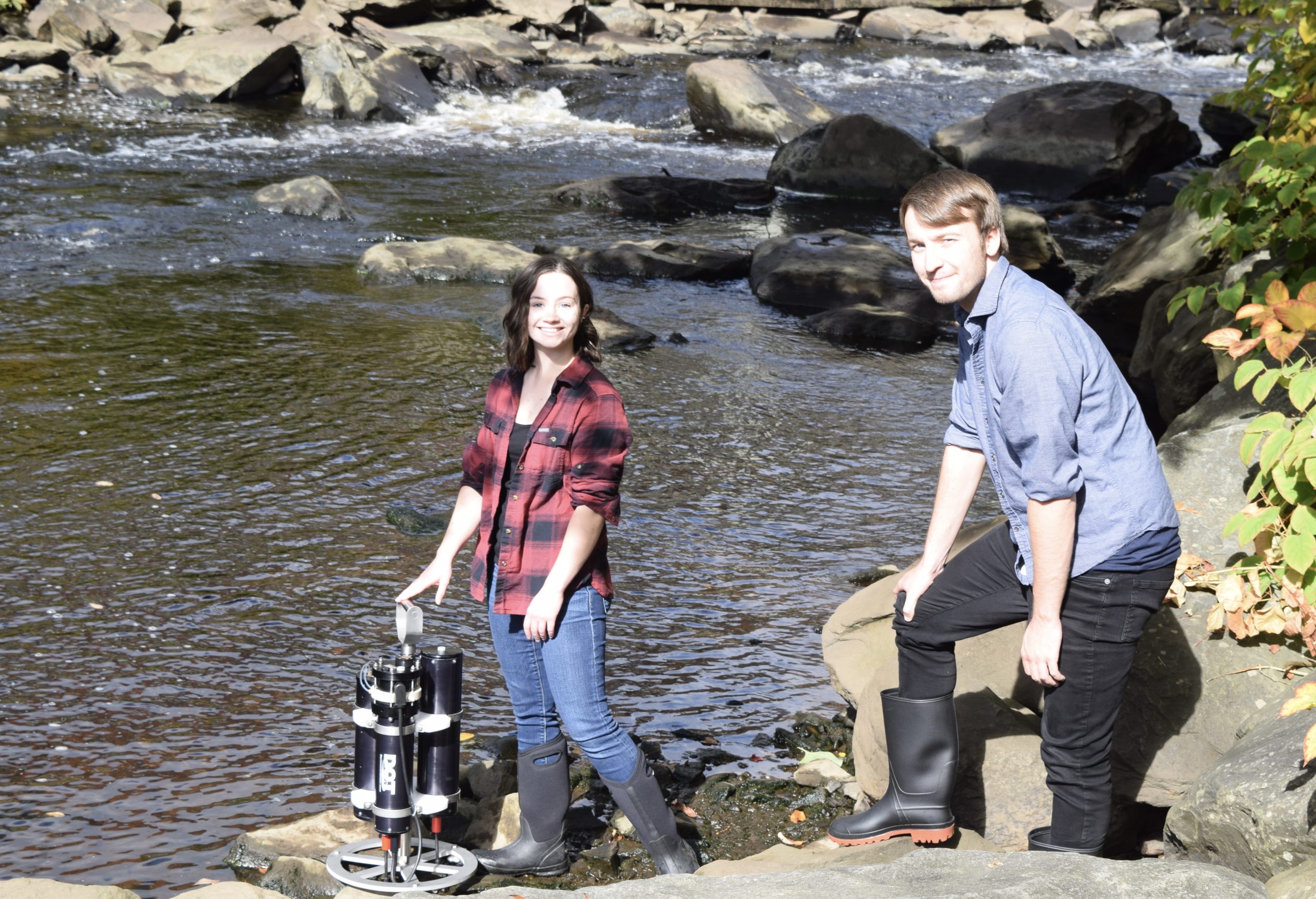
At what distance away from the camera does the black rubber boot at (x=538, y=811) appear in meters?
3.69

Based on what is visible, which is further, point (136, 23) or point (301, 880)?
point (136, 23)

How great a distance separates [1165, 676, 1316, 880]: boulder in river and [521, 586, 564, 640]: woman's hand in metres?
1.65

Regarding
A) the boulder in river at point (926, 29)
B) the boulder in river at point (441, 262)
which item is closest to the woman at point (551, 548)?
the boulder in river at point (441, 262)

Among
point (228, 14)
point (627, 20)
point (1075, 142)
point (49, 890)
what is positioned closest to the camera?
point (49, 890)

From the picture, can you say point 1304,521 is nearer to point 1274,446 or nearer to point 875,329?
point 1274,446

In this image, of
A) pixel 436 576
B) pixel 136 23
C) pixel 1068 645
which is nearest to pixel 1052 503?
pixel 1068 645

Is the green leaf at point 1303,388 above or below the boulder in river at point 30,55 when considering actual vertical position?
below

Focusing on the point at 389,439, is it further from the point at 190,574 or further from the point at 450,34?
the point at 450,34

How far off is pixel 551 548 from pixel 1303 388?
1923mm

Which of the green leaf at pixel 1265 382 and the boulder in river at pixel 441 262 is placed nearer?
the green leaf at pixel 1265 382

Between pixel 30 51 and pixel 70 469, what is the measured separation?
59.1 ft

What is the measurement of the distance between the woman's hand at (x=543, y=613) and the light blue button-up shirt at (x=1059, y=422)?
1.16 meters

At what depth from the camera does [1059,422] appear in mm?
2887

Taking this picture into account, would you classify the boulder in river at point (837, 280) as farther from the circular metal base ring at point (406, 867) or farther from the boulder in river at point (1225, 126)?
the boulder in river at point (1225, 126)
